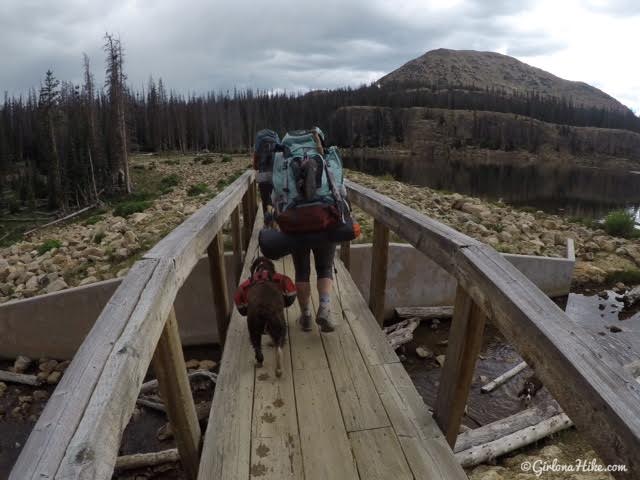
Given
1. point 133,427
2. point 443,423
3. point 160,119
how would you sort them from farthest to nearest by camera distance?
point 160,119 → point 133,427 → point 443,423

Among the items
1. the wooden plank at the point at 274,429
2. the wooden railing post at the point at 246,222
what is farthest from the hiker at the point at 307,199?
the wooden railing post at the point at 246,222

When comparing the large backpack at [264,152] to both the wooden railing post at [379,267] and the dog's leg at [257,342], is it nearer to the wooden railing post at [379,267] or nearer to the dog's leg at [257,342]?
the wooden railing post at [379,267]

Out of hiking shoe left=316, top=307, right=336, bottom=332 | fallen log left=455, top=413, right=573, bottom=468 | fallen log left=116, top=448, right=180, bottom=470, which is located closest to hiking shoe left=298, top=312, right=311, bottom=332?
hiking shoe left=316, top=307, right=336, bottom=332

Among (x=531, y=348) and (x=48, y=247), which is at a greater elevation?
(x=531, y=348)

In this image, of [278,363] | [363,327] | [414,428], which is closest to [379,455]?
[414,428]

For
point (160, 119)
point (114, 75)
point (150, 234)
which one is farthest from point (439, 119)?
point (150, 234)

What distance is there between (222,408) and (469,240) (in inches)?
64.5

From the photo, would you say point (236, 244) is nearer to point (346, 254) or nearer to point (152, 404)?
point (346, 254)

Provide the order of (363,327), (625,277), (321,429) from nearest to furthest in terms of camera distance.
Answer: (321,429) < (363,327) < (625,277)

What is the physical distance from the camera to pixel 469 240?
87.4 inches

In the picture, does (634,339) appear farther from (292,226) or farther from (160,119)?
(160,119)

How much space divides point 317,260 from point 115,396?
2.37 m

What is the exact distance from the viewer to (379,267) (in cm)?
436

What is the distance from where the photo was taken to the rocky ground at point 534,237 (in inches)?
394
